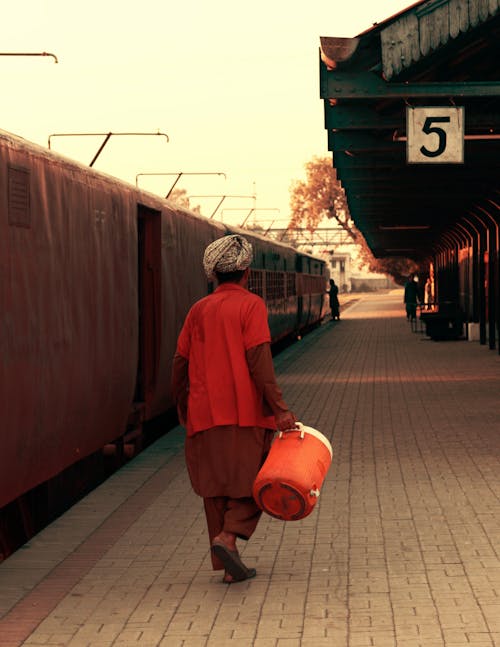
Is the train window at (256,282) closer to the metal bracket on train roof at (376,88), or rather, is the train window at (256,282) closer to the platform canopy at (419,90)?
the platform canopy at (419,90)

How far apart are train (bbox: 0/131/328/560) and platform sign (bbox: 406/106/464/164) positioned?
2.51m

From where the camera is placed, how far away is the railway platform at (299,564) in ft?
17.8

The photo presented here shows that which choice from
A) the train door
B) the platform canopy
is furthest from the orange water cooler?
the platform canopy

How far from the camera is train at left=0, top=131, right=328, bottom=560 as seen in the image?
676cm

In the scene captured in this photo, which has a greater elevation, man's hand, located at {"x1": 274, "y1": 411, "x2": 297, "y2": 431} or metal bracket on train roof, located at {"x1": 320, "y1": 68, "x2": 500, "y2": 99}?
metal bracket on train roof, located at {"x1": 320, "y1": 68, "x2": 500, "y2": 99}

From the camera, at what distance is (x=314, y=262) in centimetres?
4131

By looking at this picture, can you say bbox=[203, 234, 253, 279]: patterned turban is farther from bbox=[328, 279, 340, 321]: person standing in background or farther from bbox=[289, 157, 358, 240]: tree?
bbox=[289, 157, 358, 240]: tree

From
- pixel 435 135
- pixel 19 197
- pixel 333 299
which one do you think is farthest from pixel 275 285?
pixel 333 299

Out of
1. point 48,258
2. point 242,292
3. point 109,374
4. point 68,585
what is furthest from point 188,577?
point 109,374

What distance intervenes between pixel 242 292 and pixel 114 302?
128 inches

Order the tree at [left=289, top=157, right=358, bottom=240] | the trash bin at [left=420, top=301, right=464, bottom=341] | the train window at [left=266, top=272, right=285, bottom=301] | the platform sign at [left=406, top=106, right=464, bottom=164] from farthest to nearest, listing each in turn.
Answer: the tree at [left=289, top=157, right=358, bottom=240], the trash bin at [left=420, top=301, right=464, bottom=341], the train window at [left=266, top=272, right=285, bottom=301], the platform sign at [left=406, top=106, right=464, bottom=164]

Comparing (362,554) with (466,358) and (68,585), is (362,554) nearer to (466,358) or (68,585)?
(68,585)

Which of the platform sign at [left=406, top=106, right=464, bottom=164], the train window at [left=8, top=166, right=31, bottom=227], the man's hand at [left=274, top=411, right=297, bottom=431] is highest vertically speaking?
the platform sign at [left=406, top=106, right=464, bottom=164]

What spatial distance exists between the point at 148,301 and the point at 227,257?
532 cm
